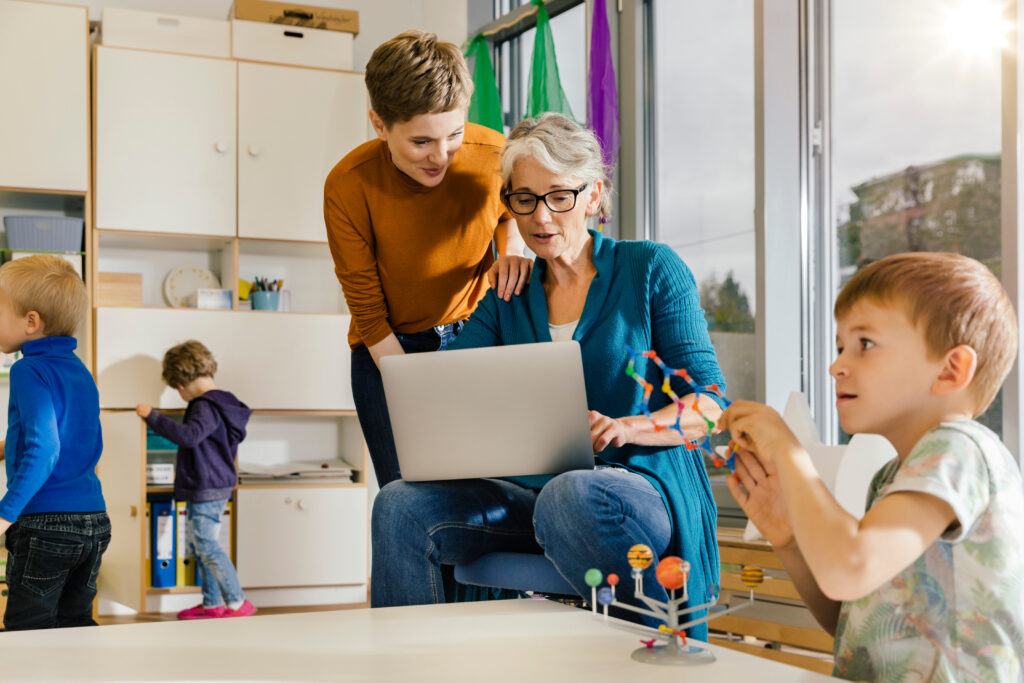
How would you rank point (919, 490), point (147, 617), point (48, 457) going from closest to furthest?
point (919, 490) < point (48, 457) < point (147, 617)

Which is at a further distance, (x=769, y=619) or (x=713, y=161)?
(x=713, y=161)

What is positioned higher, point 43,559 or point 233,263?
point 233,263

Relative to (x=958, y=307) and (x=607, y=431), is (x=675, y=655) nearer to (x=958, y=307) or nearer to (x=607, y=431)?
(x=958, y=307)

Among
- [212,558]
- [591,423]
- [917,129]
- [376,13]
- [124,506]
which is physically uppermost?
[376,13]

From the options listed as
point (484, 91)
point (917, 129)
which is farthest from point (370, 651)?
point (484, 91)

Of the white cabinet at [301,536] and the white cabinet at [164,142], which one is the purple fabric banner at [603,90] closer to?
the white cabinet at [164,142]

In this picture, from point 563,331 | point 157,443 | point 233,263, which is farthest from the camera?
point 233,263

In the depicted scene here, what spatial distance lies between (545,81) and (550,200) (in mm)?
1826

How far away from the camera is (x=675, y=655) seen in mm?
1008

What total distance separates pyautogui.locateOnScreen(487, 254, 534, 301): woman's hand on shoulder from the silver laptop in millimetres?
339

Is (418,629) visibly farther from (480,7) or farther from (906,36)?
(480,7)

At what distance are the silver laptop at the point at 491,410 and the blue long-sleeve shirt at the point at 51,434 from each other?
0.99 metres

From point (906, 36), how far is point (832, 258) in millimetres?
656

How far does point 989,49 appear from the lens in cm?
253
